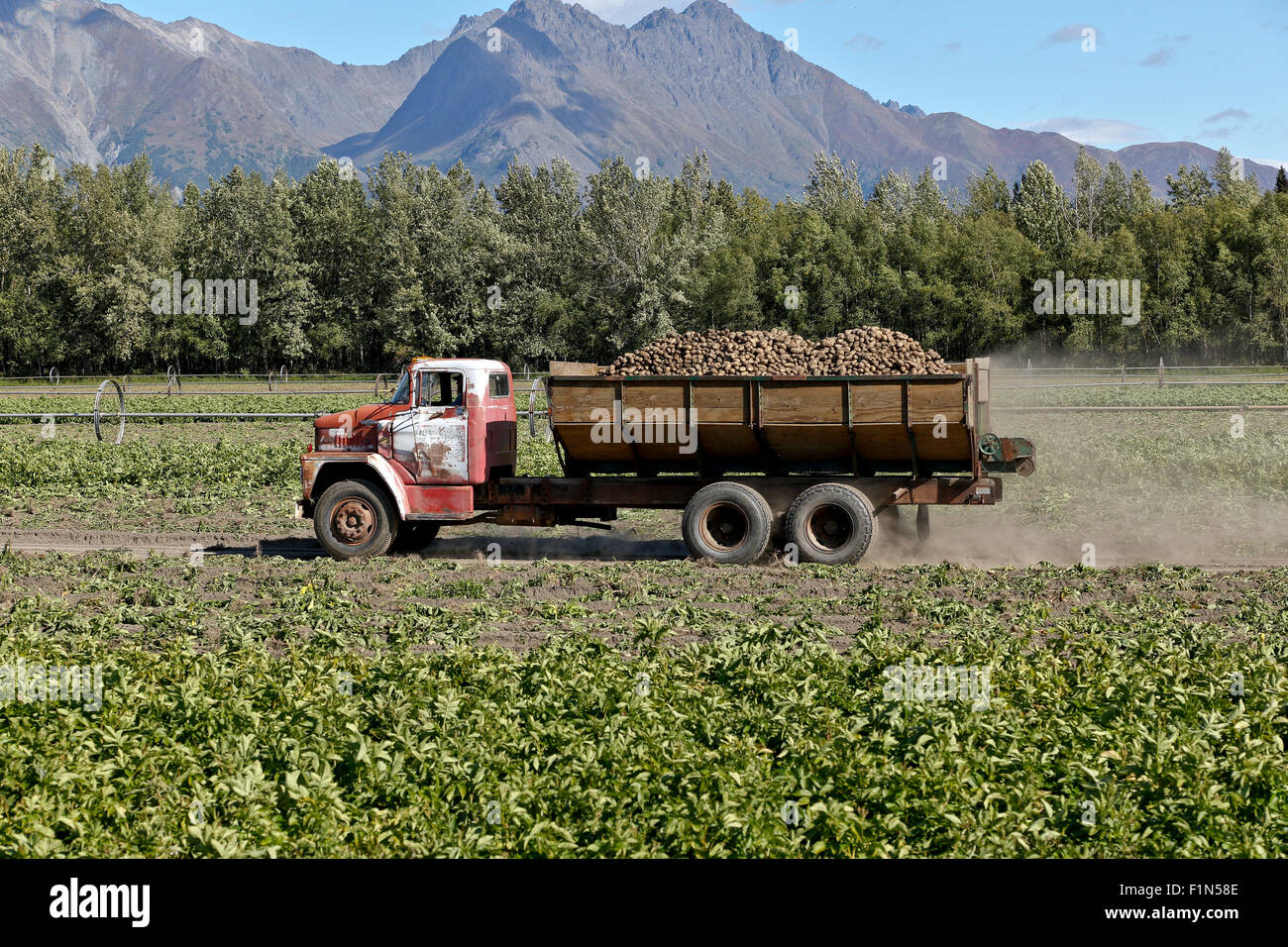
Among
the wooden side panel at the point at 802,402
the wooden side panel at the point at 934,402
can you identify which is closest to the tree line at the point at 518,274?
the wooden side panel at the point at 802,402

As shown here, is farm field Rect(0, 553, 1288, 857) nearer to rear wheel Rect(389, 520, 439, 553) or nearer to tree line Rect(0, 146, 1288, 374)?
rear wheel Rect(389, 520, 439, 553)

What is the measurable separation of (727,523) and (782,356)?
230cm

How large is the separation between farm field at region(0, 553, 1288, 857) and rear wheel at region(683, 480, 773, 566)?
109 inches

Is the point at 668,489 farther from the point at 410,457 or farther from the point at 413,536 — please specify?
the point at 413,536

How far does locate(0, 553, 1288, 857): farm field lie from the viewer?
6.10m

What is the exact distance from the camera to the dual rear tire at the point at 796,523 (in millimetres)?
14781

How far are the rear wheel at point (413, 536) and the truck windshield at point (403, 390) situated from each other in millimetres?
1673

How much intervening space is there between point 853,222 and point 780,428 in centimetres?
6940

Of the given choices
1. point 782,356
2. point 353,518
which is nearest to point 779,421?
point 782,356

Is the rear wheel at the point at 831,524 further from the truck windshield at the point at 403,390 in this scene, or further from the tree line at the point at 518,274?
Answer: the tree line at the point at 518,274

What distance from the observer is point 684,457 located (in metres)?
15.4
